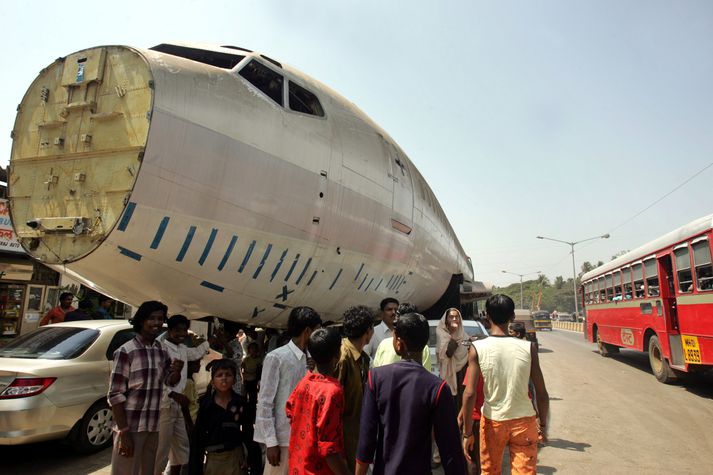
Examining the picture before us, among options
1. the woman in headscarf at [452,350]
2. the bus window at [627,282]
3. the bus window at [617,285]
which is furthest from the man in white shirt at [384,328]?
the bus window at [617,285]

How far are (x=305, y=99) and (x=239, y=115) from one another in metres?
1.15

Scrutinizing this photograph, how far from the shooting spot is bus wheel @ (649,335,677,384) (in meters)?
10.2

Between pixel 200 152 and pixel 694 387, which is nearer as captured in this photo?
pixel 200 152

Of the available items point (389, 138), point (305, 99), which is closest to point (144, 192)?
point (305, 99)

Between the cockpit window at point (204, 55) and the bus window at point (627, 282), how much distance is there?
12467 mm

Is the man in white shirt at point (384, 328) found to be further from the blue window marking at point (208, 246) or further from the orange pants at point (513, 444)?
the blue window marking at point (208, 246)

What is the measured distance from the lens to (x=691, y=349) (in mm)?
8594

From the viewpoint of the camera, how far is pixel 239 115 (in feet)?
12.1

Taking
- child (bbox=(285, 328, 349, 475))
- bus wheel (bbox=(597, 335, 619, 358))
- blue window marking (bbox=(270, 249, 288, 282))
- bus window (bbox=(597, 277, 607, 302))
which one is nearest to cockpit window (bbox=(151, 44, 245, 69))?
blue window marking (bbox=(270, 249, 288, 282))

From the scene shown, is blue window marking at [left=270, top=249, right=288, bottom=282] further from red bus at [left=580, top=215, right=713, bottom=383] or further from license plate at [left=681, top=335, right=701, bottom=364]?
license plate at [left=681, top=335, right=701, bottom=364]

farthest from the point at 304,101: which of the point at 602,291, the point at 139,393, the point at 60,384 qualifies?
the point at 602,291

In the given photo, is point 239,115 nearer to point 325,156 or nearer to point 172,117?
point 172,117

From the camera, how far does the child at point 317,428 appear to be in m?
2.45

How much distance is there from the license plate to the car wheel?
32.5ft
